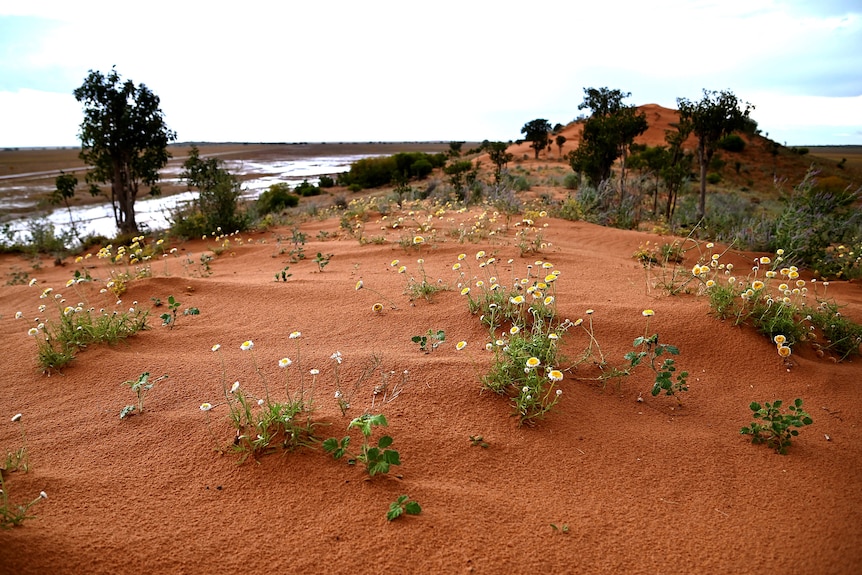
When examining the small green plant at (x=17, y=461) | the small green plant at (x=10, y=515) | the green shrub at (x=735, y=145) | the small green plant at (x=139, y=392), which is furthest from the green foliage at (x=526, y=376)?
the green shrub at (x=735, y=145)

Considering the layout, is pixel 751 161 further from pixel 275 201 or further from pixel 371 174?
pixel 275 201

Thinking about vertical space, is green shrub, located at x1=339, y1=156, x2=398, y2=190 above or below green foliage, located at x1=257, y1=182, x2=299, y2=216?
above

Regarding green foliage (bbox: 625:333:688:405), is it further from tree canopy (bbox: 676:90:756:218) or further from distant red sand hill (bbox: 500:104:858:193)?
distant red sand hill (bbox: 500:104:858:193)

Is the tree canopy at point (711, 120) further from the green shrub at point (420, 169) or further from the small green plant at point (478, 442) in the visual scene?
the green shrub at point (420, 169)

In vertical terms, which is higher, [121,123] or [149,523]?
[121,123]

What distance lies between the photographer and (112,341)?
3879 mm

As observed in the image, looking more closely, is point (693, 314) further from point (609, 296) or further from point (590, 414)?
point (590, 414)

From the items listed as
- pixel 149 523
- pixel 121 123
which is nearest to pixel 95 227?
pixel 121 123

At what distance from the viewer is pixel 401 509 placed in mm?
2094

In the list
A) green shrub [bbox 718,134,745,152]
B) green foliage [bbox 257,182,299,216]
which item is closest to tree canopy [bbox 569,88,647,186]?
green foliage [bbox 257,182,299,216]

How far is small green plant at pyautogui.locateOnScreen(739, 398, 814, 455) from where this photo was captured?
2.56 metres

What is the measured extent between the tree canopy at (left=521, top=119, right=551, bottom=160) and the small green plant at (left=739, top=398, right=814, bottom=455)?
1648 inches

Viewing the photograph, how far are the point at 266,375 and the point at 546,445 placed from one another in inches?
69.6

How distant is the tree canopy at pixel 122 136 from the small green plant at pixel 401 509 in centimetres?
1208
